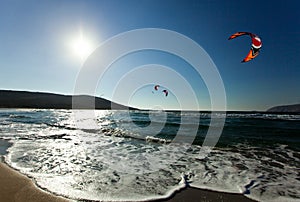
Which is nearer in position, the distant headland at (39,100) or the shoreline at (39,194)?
the shoreline at (39,194)

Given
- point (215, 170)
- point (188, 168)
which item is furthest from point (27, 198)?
point (215, 170)

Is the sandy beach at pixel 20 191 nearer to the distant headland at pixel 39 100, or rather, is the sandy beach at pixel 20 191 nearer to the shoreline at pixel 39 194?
the shoreline at pixel 39 194

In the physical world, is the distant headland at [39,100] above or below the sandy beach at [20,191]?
above

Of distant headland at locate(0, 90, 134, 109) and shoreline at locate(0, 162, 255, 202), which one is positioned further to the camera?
distant headland at locate(0, 90, 134, 109)

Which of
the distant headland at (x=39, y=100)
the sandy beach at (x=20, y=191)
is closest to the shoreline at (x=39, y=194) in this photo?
the sandy beach at (x=20, y=191)

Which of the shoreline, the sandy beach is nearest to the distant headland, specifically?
the sandy beach

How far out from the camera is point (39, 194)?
→ 438cm

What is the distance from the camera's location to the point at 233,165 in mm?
7672

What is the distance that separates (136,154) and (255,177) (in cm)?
468

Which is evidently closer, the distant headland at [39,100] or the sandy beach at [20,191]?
the sandy beach at [20,191]

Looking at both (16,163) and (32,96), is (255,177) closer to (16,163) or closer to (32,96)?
(16,163)

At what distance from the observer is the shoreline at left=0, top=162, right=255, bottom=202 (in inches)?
164

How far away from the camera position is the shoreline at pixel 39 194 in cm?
418

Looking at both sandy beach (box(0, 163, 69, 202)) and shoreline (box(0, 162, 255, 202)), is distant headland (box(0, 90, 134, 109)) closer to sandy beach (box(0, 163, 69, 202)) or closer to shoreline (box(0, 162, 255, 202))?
sandy beach (box(0, 163, 69, 202))
